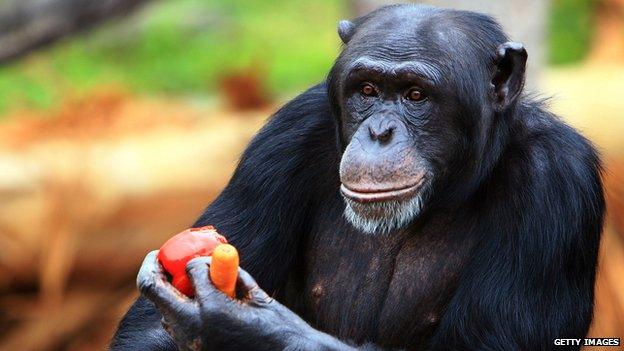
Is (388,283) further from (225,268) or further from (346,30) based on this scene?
(346,30)

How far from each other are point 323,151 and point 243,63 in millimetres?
9000

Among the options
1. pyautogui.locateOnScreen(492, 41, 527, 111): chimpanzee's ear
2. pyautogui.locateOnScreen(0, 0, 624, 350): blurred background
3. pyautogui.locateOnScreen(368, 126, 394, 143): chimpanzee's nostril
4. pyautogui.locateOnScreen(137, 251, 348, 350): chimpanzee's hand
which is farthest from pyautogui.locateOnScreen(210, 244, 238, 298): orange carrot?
pyautogui.locateOnScreen(0, 0, 624, 350): blurred background

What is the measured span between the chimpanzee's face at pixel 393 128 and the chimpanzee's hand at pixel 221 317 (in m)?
0.61

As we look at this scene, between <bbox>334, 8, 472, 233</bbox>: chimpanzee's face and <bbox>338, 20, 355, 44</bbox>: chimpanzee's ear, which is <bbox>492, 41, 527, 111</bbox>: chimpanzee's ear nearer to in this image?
<bbox>334, 8, 472, 233</bbox>: chimpanzee's face

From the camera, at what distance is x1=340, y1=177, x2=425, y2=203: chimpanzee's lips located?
17.3ft

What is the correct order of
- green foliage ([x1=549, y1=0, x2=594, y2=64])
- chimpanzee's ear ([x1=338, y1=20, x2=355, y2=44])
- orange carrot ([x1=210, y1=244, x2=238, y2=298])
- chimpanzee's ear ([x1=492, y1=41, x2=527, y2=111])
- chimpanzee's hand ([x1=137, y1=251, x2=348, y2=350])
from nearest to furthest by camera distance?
orange carrot ([x1=210, y1=244, x2=238, y2=298])
chimpanzee's hand ([x1=137, y1=251, x2=348, y2=350])
chimpanzee's ear ([x1=492, y1=41, x2=527, y2=111])
chimpanzee's ear ([x1=338, y1=20, x2=355, y2=44])
green foliage ([x1=549, y1=0, x2=594, y2=64])

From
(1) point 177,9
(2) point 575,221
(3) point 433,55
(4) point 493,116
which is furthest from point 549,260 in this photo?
(1) point 177,9

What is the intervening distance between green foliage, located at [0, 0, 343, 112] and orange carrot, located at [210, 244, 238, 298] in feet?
28.7

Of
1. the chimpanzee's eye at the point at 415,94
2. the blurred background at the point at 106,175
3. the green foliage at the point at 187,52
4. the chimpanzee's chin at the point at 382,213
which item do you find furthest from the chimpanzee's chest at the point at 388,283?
the green foliage at the point at 187,52

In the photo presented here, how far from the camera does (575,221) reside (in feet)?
18.6

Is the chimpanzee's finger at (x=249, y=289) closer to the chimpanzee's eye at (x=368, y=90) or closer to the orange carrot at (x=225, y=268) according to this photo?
the orange carrot at (x=225, y=268)

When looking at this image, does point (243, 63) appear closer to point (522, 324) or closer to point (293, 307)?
point (293, 307)

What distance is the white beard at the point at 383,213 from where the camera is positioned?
5367 millimetres

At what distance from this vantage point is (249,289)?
5207 millimetres
